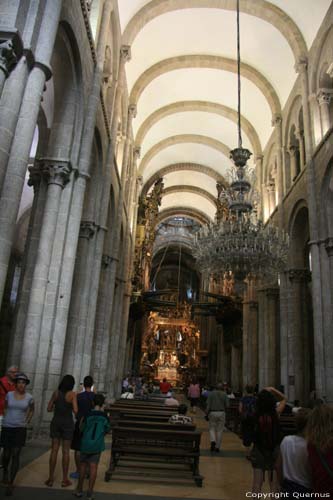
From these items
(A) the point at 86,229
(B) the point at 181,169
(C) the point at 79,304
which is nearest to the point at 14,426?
(C) the point at 79,304

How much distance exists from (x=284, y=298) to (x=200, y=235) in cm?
573

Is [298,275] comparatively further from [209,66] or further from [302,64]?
[209,66]

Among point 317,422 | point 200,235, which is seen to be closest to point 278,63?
point 200,235

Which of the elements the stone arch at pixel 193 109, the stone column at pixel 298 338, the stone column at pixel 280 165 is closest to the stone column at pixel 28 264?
the stone column at pixel 298 338

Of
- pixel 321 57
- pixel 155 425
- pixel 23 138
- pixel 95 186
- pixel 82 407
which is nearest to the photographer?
pixel 82 407

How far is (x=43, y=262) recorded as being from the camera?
774 centimetres

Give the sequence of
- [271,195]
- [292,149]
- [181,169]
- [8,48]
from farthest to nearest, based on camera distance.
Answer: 1. [181,169]
2. [271,195]
3. [292,149]
4. [8,48]

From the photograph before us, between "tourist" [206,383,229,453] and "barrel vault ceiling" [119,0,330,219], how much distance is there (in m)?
12.8

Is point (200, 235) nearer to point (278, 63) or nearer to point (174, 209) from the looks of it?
point (278, 63)

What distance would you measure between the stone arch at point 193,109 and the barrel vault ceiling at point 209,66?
0.17ft

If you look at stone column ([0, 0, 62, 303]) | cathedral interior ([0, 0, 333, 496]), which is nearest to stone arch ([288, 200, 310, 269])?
cathedral interior ([0, 0, 333, 496])

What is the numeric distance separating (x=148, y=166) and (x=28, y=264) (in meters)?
19.5

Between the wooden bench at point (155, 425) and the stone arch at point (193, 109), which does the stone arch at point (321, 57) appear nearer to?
the stone arch at point (193, 109)

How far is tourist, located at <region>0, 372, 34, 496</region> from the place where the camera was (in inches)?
174
